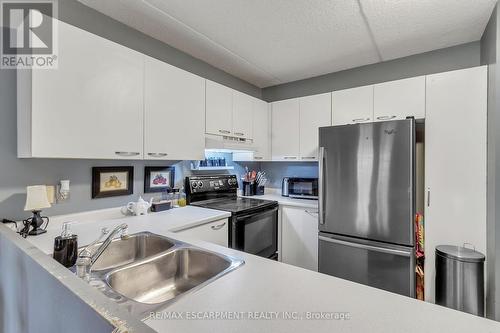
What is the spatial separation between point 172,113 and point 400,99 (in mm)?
2078

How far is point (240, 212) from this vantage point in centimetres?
220

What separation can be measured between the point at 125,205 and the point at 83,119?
817mm

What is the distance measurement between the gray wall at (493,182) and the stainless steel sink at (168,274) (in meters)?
1.83

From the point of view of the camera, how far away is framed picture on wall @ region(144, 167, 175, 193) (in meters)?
2.20

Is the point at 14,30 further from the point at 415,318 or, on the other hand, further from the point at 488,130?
the point at 488,130

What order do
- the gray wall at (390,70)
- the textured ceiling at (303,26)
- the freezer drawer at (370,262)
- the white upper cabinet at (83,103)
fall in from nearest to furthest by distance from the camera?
the white upper cabinet at (83,103) < the textured ceiling at (303,26) < the freezer drawer at (370,262) < the gray wall at (390,70)

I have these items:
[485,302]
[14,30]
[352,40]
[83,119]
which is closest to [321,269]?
[485,302]

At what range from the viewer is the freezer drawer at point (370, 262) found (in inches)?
76.6

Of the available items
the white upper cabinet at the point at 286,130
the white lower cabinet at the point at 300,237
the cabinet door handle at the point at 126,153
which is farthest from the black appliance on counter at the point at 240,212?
the cabinet door handle at the point at 126,153

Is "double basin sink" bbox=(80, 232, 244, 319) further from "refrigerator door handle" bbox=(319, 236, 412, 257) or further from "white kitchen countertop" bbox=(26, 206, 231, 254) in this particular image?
"refrigerator door handle" bbox=(319, 236, 412, 257)

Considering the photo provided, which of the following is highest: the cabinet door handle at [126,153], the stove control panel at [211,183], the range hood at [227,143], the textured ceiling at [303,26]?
the textured ceiling at [303,26]

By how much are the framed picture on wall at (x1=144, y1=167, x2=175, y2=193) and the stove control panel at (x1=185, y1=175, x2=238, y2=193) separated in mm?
185

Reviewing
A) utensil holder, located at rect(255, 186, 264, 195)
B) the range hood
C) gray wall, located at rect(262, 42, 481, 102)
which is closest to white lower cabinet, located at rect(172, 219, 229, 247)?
the range hood

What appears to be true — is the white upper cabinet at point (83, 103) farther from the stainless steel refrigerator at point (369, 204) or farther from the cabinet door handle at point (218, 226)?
the stainless steel refrigerator at point (369, 204)
